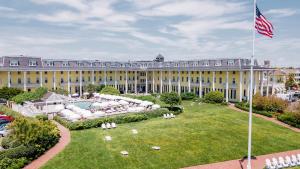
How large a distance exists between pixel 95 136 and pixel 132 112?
1322 centimetres

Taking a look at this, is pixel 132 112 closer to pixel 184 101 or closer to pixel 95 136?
pixel 95 136

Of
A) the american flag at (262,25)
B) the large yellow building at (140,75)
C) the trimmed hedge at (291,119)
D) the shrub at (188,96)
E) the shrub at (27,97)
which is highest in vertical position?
the american flag at (262,25)

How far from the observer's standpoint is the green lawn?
25438 millimetres

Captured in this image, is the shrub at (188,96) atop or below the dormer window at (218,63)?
below

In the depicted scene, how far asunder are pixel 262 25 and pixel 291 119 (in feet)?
79.1

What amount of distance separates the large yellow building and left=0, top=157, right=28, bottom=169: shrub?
45.8 m

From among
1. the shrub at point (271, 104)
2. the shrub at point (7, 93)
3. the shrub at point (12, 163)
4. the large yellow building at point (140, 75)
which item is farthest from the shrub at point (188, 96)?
the shrub at point (12, 163)

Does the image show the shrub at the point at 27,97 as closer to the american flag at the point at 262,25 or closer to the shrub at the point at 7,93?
the shrub at the point at 7,93

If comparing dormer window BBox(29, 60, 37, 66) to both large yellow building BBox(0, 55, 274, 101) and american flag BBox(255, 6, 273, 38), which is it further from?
american flag BBox(255, 6, 273, 38)

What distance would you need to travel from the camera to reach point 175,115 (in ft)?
149

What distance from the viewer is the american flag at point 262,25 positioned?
22.5 m

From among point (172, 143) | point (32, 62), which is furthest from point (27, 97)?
point (172, 143)

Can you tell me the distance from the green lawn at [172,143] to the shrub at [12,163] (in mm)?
2081

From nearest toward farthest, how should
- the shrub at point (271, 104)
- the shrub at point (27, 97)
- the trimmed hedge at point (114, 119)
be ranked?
the trimmed hedge at point (114, 119) → the shrub at point (271, 104) → the shrub at point (27, 97)
